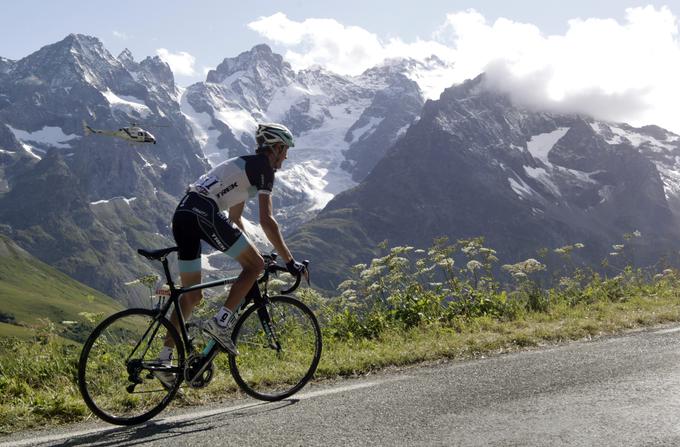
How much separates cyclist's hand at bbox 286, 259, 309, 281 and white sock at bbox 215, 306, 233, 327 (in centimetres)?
98

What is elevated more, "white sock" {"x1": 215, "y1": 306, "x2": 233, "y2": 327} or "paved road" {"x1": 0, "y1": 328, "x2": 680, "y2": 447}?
"white sock" {"x1": 215, "y1": 306, "x2": 233, "y2": 327}

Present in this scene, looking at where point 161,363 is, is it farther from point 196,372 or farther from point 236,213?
point 236,213

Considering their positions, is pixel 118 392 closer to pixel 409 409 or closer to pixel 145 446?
pixel 145 446

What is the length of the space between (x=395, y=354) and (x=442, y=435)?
3912 millimetres

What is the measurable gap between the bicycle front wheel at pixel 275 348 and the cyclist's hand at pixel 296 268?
0.82 meters

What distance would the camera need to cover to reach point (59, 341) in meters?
9.84

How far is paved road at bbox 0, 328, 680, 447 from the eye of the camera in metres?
5.82

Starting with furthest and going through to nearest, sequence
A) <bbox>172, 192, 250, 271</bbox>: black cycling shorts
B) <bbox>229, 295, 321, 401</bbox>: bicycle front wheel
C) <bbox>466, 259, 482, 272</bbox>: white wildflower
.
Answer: <bbox>466, 259, 482, 272</bbox>: white wildflower
<bbox>229, 295, 321, 401</bbox>: bicycle front wheel
<bbox>172, 192, 250, 271</bbox>: black cycling shorts

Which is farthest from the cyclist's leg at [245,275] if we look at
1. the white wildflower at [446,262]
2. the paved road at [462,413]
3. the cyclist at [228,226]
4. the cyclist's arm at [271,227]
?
the white wildflower at [446,262]

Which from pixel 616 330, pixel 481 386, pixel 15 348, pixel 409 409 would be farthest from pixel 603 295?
pixel 15 348

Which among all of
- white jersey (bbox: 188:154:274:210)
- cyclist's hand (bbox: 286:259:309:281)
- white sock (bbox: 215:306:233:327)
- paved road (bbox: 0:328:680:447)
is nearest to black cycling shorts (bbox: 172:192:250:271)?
white jersey (bbox: 188:154:274:210)

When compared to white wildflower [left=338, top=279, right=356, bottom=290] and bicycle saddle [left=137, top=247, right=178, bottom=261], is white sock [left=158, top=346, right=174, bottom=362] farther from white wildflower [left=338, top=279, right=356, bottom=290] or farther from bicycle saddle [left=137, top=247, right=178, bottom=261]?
white wildflower [left=338, top=279, right=356, bottom=290]

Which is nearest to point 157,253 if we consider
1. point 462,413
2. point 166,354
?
point 166,354

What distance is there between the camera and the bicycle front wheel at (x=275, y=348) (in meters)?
8.27
